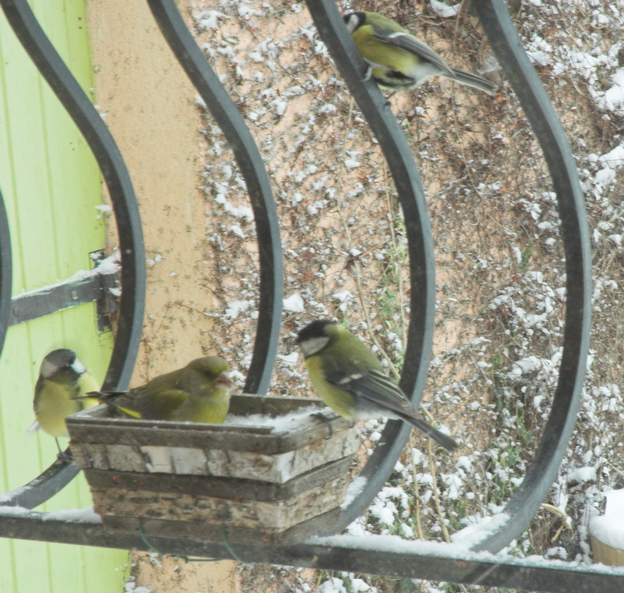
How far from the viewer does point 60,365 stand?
1968 mm

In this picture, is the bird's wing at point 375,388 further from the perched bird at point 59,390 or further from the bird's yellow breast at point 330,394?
the perched bird at point 59,390

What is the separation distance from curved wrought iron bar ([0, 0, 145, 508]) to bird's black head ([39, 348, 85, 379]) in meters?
0.72

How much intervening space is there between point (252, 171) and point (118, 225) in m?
0.17

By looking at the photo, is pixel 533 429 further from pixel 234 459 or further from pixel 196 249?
pixel 234 459

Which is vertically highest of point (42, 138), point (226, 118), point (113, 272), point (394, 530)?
point (42, 138)

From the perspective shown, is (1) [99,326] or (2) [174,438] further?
(1) [99,326]

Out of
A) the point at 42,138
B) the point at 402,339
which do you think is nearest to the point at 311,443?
the point at 42,138

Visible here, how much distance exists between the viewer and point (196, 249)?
12.3 ft

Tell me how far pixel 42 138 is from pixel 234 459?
259 cm

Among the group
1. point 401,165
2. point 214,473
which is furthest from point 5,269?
point 401,165

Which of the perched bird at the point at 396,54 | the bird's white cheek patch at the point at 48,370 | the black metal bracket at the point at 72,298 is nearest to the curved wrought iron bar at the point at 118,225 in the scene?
the perched bird at the point at 396,54

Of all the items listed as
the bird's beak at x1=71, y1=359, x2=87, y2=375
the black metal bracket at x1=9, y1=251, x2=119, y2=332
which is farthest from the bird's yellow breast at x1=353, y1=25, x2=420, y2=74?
the black metal bracket at x1=9, y1=251, x2=119, y2=332

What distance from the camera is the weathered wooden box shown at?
1022mm

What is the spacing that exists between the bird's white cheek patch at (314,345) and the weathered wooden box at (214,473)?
36cm
